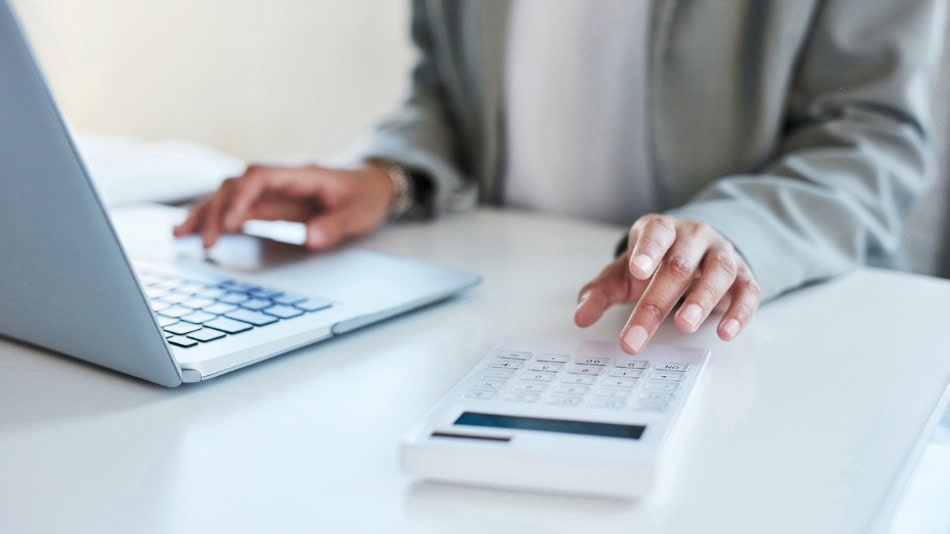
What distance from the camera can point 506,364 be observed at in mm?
529

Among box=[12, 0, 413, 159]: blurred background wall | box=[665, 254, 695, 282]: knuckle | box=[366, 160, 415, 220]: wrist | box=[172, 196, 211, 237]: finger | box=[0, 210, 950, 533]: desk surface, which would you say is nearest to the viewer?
box=[0, 210, 950, 533]: desk surface

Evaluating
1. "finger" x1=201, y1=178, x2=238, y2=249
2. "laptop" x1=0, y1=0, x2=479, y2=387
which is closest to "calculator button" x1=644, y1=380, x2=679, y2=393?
"laptop" x1=0, y1=0, x2=479, y2=387

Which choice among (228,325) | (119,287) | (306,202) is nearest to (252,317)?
(228,325)

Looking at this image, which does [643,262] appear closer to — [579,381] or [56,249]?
[579,381]

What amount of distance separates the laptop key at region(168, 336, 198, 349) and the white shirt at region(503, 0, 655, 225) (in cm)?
58

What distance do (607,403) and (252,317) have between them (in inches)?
9.7

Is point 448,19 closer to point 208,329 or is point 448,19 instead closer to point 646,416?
point 208,329

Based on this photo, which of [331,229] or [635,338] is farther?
[331,229]

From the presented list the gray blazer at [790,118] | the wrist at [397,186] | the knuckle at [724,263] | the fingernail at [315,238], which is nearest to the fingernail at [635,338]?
the knuckle at [724,263]

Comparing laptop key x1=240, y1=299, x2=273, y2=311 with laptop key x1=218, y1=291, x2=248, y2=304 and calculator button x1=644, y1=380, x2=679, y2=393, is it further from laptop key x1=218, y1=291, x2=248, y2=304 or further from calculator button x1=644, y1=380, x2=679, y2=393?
calculator button x1=644, y1=380, x2=679, y2=393

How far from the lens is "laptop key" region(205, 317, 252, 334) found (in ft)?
1.90

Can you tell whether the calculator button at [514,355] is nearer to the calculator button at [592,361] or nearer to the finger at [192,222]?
the calculator button at [592,361]

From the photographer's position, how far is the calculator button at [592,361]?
0.53m

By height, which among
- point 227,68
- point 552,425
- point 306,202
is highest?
point 552,425
